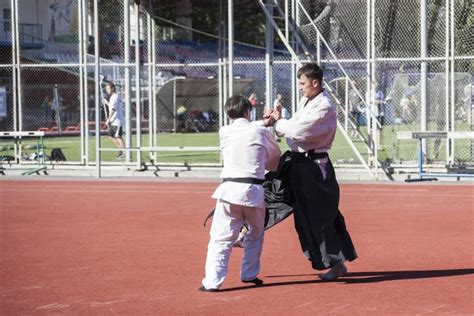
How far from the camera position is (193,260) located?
11.8 metres

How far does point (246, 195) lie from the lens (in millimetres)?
9719

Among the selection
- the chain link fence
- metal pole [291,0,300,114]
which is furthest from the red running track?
metal pole [291,0,300,114]

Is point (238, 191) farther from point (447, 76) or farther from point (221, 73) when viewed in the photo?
point (221, 73)

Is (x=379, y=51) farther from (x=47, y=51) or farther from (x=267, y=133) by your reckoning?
(x=267, y=133)

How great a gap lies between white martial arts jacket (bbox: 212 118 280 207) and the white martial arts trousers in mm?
102

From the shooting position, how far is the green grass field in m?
24.1

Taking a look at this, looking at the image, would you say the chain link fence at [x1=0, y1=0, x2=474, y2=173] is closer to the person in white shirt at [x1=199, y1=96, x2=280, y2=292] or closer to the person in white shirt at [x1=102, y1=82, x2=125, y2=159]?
the person in white shirt at [x1=102, y1=82, x2=125, y2=159]

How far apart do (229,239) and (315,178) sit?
103 cm

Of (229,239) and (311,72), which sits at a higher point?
(311,72)

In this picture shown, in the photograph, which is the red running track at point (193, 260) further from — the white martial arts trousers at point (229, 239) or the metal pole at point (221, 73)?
the metal pole at point (221, 73)

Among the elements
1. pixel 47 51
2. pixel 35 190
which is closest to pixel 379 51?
pixel 35 190

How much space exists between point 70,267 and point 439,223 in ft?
19.8

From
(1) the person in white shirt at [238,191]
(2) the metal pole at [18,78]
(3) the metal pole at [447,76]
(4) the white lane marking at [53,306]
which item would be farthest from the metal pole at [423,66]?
(4) the white lane marking at [53,306]

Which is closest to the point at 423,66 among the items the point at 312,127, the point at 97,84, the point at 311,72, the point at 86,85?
the point at 97,84
